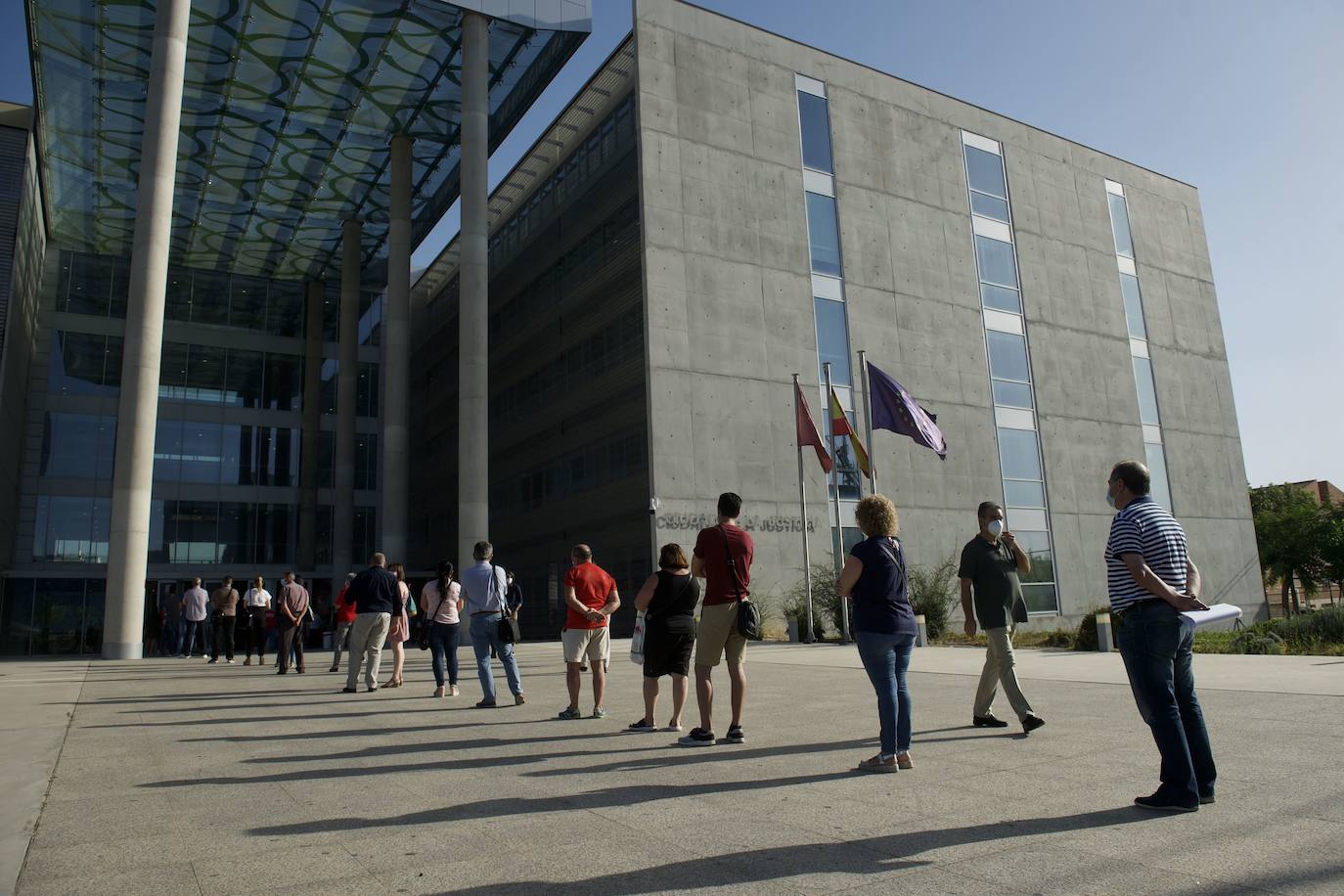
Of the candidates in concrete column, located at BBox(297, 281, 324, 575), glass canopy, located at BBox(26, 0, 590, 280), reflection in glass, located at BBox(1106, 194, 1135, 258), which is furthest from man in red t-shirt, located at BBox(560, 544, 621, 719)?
reflection in glass, located at BBox(1106, 194, 1135, 258)

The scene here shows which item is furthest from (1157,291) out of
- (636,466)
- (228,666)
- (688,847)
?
(688,847)

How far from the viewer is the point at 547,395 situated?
132 ft

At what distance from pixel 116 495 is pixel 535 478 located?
1909 centimetres

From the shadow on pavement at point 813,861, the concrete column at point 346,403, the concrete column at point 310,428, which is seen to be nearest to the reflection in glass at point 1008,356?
the concrete column at point 346,403

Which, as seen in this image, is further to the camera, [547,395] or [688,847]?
[547,395]

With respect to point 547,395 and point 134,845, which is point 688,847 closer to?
point 134,845

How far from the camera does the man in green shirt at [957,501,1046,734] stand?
7914 millimetres

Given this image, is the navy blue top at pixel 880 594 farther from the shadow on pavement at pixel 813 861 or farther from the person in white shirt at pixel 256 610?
the person in white shirt at pixel 256 610

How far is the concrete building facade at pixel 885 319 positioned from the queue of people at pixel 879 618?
59.1ft

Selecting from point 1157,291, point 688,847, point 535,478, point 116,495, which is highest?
point 1157,291

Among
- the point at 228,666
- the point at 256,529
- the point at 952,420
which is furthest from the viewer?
the point at 256,529

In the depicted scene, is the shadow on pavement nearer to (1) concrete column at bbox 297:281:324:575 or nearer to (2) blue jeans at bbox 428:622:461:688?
(2) blue jeans at bbox 428:622:461:688

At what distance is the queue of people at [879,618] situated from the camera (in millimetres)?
5035

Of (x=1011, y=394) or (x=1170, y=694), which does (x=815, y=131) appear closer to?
(x=1011, y=394)
